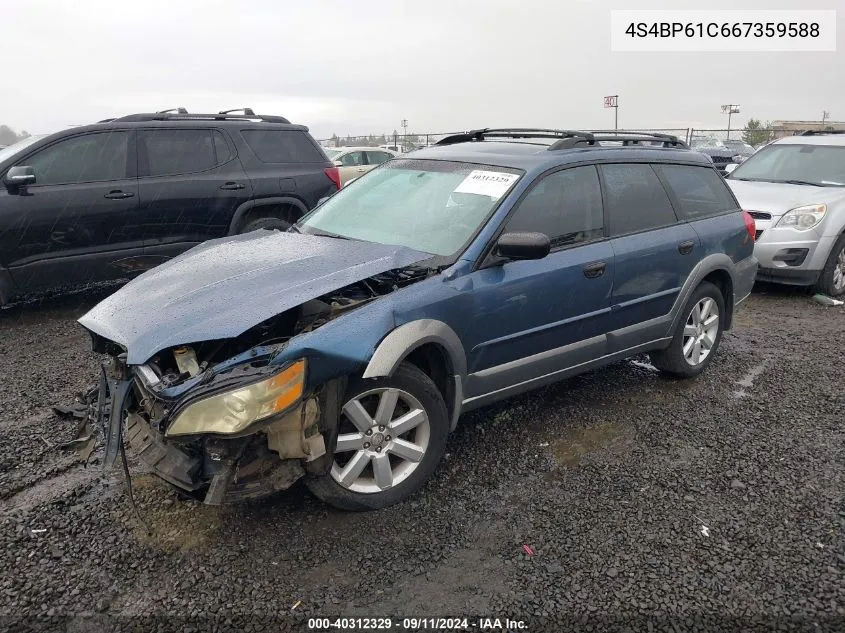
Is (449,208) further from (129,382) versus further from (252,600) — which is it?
(252,600)

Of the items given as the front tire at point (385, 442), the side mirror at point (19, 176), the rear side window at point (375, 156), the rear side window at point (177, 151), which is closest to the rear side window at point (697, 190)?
the front tire at point (385, 442)

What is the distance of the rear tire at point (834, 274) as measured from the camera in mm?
6812

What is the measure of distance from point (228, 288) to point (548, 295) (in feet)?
5.49

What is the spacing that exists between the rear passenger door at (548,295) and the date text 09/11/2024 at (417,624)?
121 cm

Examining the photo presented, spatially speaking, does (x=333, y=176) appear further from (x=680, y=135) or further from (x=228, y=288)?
(x=680, y=135)

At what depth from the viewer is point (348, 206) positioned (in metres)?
4.14

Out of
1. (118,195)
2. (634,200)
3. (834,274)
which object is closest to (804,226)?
(834,274)

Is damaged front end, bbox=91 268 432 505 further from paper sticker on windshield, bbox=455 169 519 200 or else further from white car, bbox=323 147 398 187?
white car, bbox=323 147 398 187

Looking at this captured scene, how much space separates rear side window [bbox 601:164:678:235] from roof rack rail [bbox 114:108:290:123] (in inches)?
180

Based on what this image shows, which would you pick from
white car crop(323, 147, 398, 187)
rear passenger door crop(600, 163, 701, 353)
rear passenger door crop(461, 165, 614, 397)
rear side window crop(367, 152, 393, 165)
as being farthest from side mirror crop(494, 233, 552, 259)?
rear side window crop(367, 152, 393, 165)

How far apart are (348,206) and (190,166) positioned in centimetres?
318

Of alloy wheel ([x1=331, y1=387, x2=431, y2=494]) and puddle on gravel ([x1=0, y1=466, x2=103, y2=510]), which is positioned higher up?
alloy wheel ([x1=331, y1=387, x2=431, y2=494])

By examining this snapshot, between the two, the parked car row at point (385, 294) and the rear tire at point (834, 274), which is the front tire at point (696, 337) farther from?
the rear tire at point (834, 274)

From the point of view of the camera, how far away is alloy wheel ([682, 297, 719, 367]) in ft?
15.1
